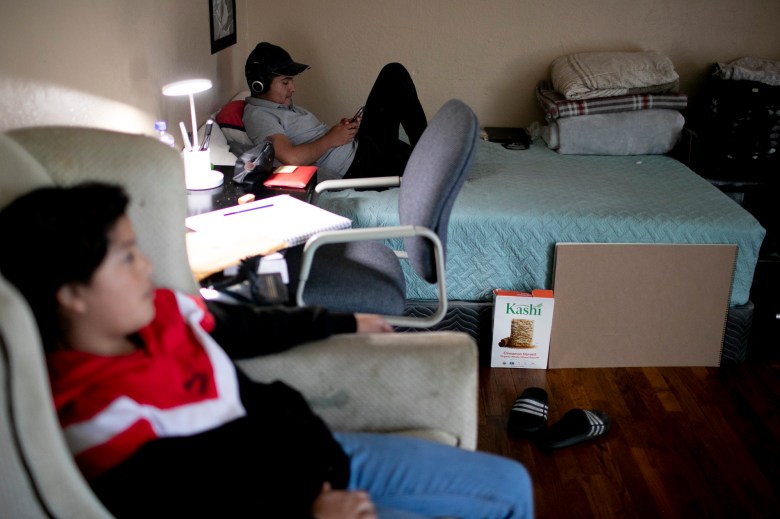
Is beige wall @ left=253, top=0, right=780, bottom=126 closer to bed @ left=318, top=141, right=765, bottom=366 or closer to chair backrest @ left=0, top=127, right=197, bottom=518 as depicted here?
bed @ left=318, top=141, right=765, bottom=366

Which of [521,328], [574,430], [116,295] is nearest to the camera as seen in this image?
[116,295]

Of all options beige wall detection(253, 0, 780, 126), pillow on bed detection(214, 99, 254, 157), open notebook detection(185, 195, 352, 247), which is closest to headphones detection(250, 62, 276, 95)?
pillow on bed detection(214, 99, 254, 157)

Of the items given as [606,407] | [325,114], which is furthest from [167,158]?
[325,114]

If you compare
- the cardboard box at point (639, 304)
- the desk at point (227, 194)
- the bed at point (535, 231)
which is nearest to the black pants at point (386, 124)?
the bed at point (535, 231)

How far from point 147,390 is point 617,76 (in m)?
2.78

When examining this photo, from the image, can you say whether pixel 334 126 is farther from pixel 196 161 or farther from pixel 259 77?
pixel 196 161

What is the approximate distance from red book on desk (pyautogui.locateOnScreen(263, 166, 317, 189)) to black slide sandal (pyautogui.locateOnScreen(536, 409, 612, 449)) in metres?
1.03

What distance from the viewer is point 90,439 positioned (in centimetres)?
105

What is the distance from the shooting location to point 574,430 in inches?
85.0

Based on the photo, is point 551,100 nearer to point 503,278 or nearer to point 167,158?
point 503,278

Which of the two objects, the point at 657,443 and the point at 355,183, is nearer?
the point at 657,443

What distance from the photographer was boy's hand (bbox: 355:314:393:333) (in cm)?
151

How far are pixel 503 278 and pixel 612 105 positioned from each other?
3.88ft

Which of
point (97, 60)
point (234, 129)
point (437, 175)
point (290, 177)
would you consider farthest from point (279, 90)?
point (437, 175)
